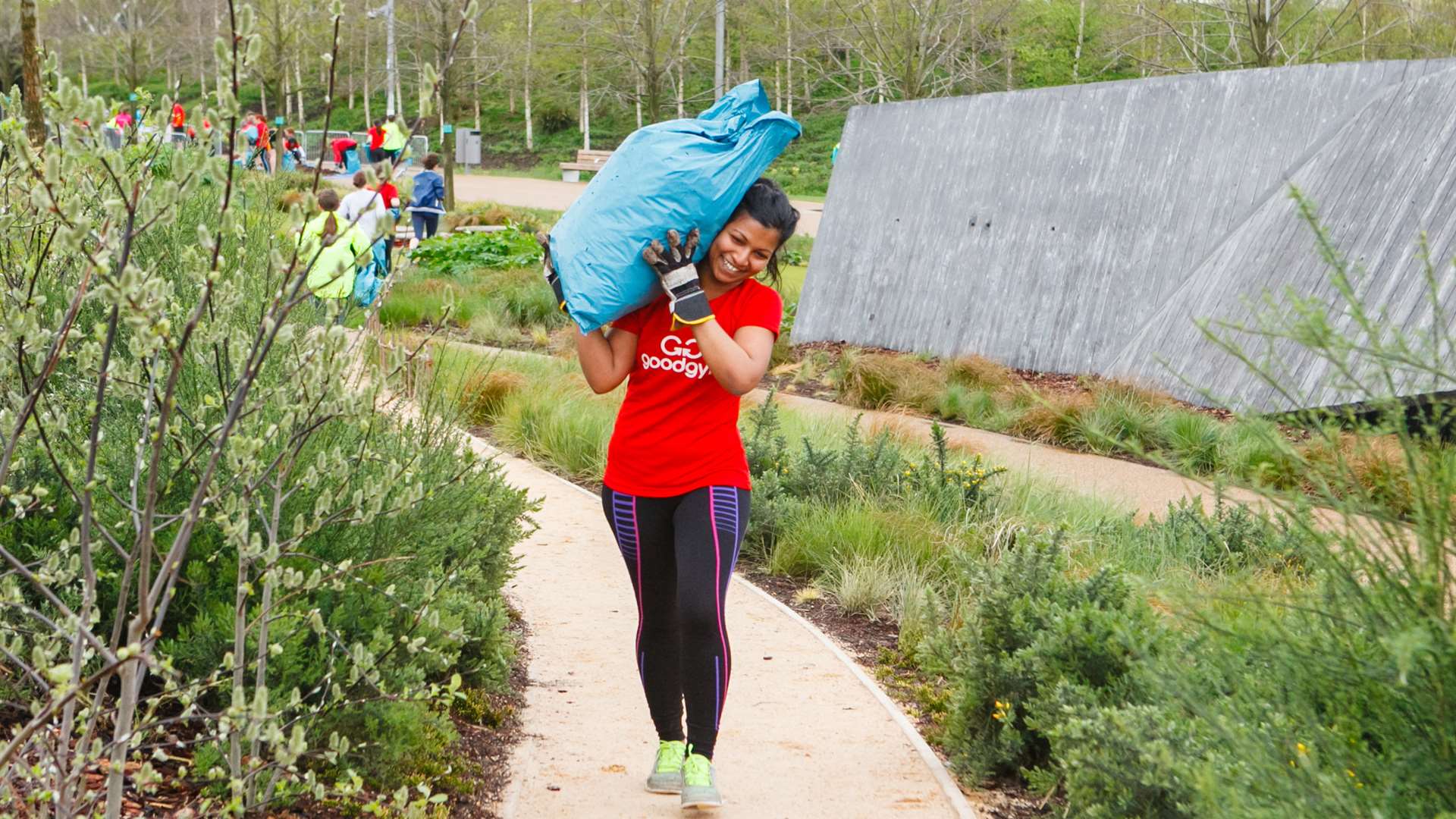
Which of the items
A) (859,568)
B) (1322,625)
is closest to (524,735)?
(859,568)

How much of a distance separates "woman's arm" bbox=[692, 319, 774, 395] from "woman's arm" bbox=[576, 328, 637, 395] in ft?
0.72

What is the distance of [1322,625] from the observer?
2.29m

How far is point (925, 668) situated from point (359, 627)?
1918 mm

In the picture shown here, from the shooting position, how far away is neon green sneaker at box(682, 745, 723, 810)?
357 centimetres

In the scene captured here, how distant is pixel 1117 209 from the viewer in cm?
1162

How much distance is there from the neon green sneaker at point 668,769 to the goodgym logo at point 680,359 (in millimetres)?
1004

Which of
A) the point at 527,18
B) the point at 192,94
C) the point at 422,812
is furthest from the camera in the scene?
the point at 192,94

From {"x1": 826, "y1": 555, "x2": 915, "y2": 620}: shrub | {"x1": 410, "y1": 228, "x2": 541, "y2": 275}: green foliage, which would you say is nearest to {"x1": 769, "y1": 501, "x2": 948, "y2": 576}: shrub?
{"x1": 826, "y1": 555, "x2": 915, "y2": 620}: shrub

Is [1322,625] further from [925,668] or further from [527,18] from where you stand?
[527,18]

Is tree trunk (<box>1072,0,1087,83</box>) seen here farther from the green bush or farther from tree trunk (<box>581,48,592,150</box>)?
the green bush

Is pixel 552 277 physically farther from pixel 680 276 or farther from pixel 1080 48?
pixel 1080 48

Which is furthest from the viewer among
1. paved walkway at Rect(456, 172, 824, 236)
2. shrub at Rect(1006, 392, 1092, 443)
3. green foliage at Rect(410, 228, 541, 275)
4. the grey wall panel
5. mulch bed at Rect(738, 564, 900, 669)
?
paved walkway at Rect(456, 172, 824, 236)

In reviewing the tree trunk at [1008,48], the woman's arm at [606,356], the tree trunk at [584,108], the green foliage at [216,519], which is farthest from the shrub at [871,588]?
the tree trunk at [584,108]

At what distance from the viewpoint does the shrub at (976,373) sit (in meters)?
11.1
